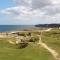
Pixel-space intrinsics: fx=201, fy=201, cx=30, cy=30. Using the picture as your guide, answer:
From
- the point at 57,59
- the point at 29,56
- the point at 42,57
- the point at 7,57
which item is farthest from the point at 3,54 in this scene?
the point at 57,59

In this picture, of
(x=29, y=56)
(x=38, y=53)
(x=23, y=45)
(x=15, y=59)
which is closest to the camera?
(x=15, y=59)

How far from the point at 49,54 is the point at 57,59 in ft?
12.4

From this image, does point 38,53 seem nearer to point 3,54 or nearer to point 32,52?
point 32,52

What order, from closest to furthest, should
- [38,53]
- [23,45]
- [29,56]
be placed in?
[29,56] → [38,53] → [23,45]

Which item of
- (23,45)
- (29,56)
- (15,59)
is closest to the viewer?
(15,59)

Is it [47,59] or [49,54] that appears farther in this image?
[49,54]

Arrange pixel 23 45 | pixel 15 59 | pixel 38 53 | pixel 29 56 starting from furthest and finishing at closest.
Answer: pixel 23 45, pixel 38 53, pixel 29 56, pixel 15 59

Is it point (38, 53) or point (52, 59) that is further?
point (38, 53)

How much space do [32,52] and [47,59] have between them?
5.62 m

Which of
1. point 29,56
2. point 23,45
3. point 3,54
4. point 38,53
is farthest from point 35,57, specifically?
point 23,45

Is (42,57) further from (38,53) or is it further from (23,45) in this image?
(23,45)

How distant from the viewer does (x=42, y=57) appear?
33.2 meters

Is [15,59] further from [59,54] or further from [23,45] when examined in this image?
[23,45]

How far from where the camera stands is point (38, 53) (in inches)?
1432
